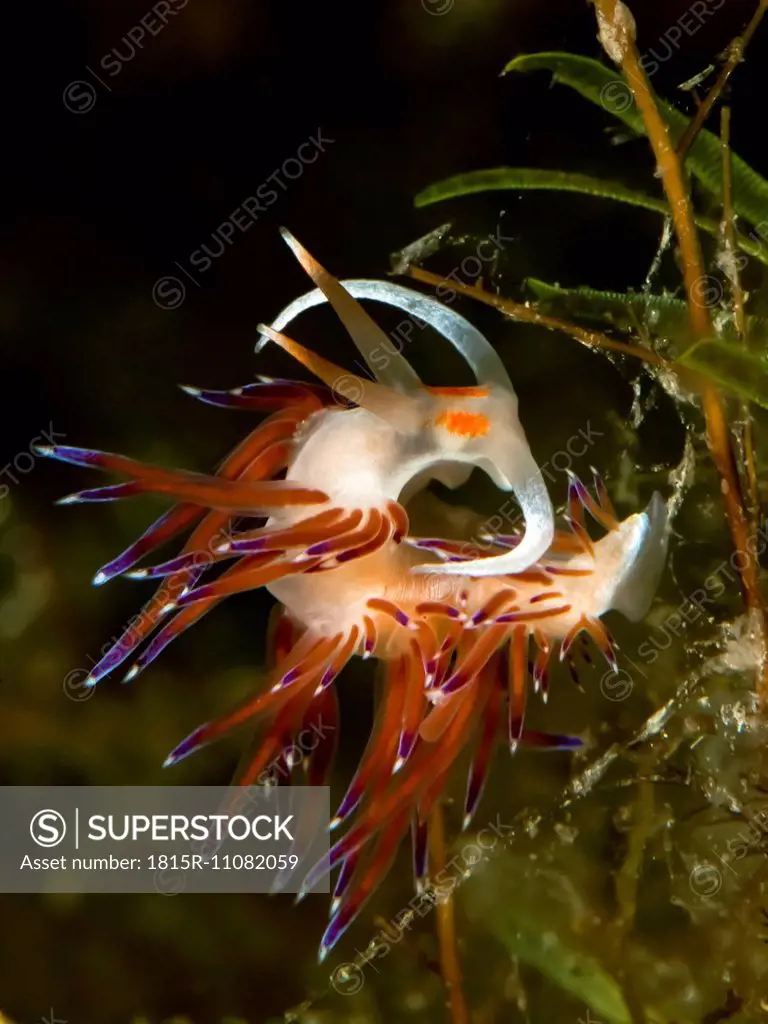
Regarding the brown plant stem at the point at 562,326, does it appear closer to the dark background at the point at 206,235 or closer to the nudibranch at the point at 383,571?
the nudibranch at the point at 383,571

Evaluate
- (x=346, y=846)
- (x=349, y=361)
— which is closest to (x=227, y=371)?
(x=349, y=361)

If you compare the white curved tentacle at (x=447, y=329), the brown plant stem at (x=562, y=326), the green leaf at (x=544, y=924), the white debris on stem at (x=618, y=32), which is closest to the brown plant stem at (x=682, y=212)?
the white debris on stem at (x=618, y=32)

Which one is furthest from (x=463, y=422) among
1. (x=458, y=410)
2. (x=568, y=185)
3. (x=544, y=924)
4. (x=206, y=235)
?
(x=544, y=924)

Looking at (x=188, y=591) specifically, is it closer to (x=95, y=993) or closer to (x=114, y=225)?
(x=114, y=225)

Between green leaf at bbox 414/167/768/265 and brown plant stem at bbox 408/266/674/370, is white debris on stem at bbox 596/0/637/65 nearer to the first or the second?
green leaf at bbox 414/167/768/265

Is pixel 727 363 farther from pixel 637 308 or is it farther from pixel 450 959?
pixel 450 959

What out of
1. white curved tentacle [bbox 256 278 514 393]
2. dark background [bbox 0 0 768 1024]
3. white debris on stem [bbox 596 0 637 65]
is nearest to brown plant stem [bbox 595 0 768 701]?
white debris on stem [bbox 596 0 637 65]
